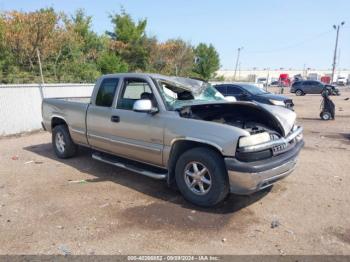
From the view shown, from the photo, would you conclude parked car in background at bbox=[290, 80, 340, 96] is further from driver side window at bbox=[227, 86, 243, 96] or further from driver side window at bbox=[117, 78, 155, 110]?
driver side window at bbox=[117, 78, 155, 110]

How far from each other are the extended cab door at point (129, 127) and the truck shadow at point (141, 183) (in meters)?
0.48

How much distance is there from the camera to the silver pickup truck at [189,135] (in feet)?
13.8

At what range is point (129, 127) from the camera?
5406 mm

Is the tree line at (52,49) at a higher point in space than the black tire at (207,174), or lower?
higher

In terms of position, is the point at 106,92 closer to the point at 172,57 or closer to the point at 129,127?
the point at 129,127

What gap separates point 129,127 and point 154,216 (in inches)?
63.8

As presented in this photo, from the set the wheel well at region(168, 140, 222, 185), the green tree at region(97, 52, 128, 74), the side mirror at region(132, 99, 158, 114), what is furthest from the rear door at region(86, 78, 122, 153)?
the green tree at region(97, 52, 128, 74)

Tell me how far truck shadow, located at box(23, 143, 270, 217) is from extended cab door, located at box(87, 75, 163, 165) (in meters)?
0.48

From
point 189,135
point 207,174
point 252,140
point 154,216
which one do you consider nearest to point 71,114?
point 189,135

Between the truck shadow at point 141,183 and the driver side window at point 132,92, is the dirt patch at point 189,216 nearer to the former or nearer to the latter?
the truck shadow at point 141,183

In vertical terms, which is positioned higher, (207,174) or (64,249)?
(207,174)

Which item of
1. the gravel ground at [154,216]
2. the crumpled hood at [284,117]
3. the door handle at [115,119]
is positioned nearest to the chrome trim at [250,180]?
the gravel ground at [154,216]

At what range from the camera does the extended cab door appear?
5.07m

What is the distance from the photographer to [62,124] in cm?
736
